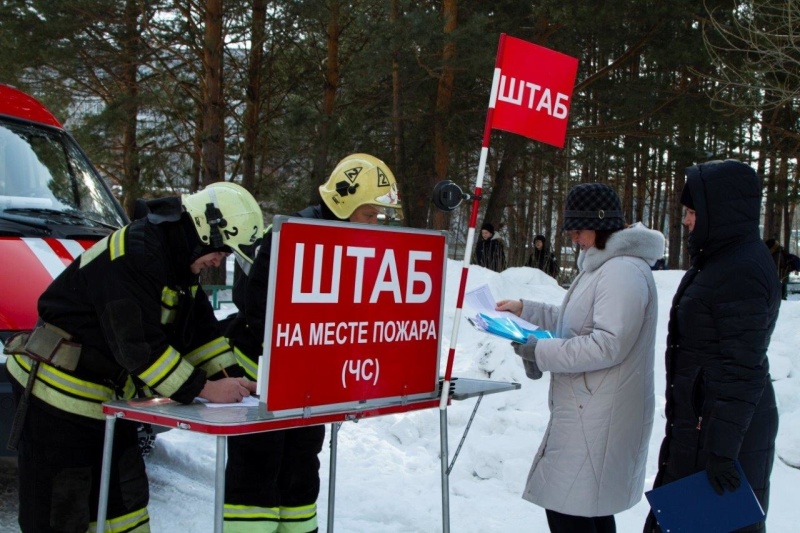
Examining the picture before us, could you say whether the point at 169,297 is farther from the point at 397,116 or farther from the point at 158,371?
the point at 397,116

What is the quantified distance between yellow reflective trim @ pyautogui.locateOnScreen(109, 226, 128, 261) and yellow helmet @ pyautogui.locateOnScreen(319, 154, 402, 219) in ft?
3.04

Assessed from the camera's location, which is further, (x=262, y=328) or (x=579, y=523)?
(x=262, y=328)

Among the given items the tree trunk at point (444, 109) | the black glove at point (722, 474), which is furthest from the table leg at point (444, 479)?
the tree trunk at point (444, 109)

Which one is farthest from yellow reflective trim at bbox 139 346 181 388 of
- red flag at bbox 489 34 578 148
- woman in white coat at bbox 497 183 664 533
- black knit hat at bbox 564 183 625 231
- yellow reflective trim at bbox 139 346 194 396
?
red flag at bbox 489 34 578 148

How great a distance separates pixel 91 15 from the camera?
48.6ft

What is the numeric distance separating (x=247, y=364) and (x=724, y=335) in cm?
212

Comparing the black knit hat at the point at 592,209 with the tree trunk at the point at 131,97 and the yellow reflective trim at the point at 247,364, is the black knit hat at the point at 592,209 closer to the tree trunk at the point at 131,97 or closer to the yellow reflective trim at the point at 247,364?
the yellow reflective trim at the point at 247,364

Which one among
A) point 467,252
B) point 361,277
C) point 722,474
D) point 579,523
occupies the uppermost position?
point 467,252

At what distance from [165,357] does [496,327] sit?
1.36 metres

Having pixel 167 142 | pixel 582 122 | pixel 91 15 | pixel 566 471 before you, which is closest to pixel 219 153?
pixel 91 15

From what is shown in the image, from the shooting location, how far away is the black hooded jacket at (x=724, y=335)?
3.00 meters

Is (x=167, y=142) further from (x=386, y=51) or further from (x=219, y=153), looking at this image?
(x=386, y=51)

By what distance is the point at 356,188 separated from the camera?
3.60 metres

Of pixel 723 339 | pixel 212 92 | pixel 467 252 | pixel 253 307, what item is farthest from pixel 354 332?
pixel 212 92
